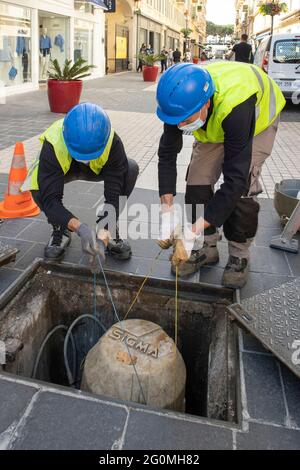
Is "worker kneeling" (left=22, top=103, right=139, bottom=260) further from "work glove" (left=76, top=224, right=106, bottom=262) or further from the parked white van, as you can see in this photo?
the parked white van

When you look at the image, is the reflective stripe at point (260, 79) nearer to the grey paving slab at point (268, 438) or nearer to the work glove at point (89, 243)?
the work glove at point (89, 243)

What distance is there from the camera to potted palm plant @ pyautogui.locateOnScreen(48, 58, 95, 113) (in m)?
9.12

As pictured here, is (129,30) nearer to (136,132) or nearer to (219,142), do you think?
(136,132)

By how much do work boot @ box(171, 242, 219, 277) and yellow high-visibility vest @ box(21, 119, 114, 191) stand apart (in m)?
0.88

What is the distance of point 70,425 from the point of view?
71.0 inches

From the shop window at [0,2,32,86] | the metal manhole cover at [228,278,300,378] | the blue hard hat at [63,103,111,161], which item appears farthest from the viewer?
the shop window at [0,2,32,86]

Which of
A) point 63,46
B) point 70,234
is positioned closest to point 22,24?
point 63,46

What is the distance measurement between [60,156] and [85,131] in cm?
34

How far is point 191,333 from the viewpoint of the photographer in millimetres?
2893

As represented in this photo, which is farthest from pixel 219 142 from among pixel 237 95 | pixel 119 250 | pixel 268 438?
pixel 268 438

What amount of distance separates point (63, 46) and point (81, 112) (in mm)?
15529

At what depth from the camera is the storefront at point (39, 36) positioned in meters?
12.3

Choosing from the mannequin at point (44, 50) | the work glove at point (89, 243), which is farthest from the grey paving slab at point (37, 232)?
the mannequin at point (44, 50)

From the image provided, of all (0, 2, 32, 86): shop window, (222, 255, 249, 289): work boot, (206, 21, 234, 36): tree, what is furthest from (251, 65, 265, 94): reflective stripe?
(206, 21, 234, 36): tree
